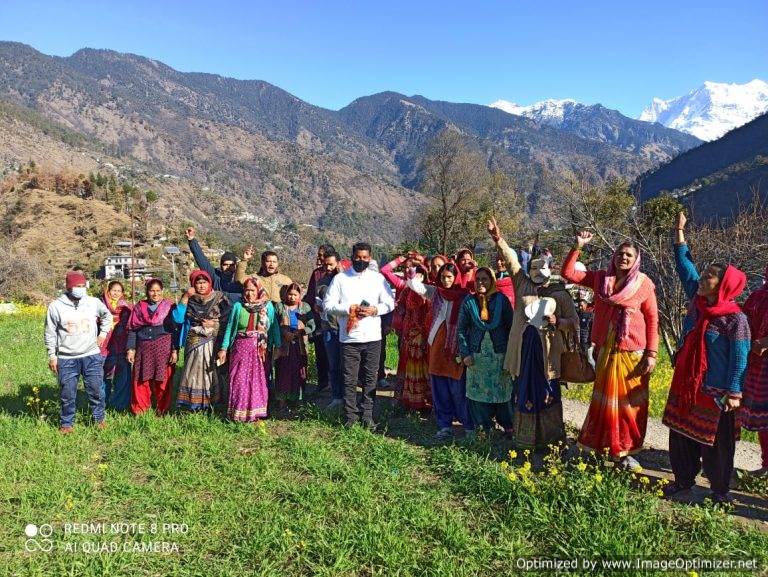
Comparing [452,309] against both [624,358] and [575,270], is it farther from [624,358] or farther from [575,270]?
[624,358]

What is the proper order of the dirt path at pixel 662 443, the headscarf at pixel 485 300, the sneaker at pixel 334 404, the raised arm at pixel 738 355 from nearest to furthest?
the raised arm at pixel 738 355 → the dirt path at pixel 662 443 → the headscarf at pixel 485 300 → the sneaker at pixel 334 404

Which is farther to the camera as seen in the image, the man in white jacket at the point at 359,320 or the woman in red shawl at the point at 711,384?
the man in white jacket at the point at 359,320

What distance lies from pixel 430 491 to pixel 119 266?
47394 millimetres

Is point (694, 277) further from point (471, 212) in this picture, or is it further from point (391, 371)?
point (471, 212)

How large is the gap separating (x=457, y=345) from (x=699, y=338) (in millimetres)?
1956

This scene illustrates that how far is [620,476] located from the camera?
357cm

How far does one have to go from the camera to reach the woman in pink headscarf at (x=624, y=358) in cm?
371

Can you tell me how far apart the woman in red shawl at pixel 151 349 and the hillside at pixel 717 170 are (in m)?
54.1

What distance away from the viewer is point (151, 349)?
5410mm

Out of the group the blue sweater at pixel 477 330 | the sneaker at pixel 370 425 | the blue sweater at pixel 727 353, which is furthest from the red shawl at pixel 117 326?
the blue sweater at pixel 727 353

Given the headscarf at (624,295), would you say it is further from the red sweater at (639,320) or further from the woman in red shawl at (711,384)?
the woman in red shawl at (711,384)

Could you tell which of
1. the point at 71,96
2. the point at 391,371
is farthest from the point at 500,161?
the point at 391,371

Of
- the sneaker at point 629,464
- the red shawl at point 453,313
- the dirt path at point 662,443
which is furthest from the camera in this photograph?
the red shawl at point 453,313

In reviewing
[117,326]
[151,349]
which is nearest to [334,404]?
[151,349]
